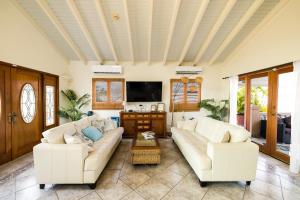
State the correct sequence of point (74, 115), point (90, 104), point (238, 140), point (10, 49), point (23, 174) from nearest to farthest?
point (238, 140) < point (23, 174) < point (10, 49) < point (74, 115) < point (90, 104)

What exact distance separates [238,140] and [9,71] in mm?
4795

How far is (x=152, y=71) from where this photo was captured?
5.70 m

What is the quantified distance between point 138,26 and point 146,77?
205cm

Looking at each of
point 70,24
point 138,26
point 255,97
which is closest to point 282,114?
point 255,97

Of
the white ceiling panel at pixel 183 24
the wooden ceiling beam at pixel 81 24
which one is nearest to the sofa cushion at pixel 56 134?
the wooden ceiling beam at pixel 81 24

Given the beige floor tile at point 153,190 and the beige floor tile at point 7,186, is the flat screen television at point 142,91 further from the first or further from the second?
the beige floor tile at point 7,186

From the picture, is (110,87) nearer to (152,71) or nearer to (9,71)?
(152,71)

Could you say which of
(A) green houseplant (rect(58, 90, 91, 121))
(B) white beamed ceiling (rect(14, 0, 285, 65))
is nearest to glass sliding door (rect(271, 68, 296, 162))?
(B) white beamed ceiling (rect(14, 0, 285, 65))

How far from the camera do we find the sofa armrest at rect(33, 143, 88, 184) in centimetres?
216

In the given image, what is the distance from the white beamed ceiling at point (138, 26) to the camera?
3.32 meters

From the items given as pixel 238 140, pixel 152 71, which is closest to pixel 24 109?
pixel 152 71

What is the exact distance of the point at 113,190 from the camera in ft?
7.33

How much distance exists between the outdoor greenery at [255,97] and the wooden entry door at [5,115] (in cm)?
617

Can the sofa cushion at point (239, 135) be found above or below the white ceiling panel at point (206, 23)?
below
